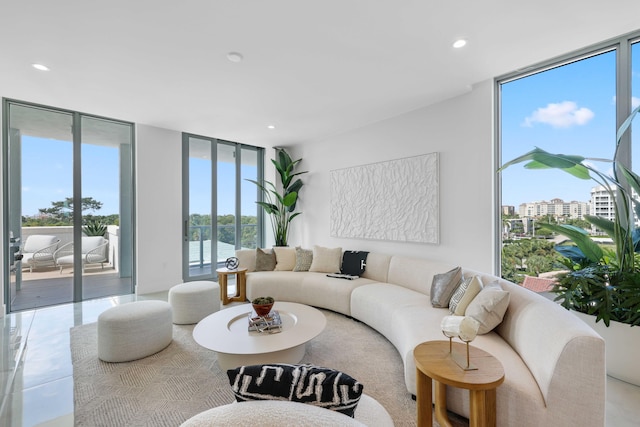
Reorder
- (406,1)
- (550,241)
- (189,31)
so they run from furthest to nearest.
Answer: (550,241) < (189,31) < (406,1)

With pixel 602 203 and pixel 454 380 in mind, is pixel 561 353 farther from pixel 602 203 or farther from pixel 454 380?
pixel 602 203

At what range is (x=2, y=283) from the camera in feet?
11.6

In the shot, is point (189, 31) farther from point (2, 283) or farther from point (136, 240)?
point (2, 283)

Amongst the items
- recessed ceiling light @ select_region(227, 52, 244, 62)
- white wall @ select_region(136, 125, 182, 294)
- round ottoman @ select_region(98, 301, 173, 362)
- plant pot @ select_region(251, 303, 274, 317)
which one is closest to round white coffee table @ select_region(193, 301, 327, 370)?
plant pot @ select_region(251, 303, 274, 317)

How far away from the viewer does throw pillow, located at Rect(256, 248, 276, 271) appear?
177 inches

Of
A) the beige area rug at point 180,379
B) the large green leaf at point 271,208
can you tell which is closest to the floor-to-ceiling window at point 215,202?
the large green leaf at point 271,208

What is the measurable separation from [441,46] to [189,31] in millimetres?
2126

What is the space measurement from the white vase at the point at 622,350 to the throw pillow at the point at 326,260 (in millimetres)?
2828

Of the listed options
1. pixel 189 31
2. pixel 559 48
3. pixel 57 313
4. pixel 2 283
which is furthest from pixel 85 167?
pixel 559 48

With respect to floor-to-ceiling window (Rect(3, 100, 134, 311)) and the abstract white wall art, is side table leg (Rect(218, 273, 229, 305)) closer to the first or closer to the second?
floor-to-ceiling window (Rect(3, 100, 134, 311))

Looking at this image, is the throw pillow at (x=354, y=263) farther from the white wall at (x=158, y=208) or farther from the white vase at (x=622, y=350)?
the white wall at (x=158, y=208)

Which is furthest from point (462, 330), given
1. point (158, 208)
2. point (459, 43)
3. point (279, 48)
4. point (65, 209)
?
point (65, 209)

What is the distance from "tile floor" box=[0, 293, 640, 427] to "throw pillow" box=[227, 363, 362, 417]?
170 cm

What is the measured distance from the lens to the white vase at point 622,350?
2.10 metres
